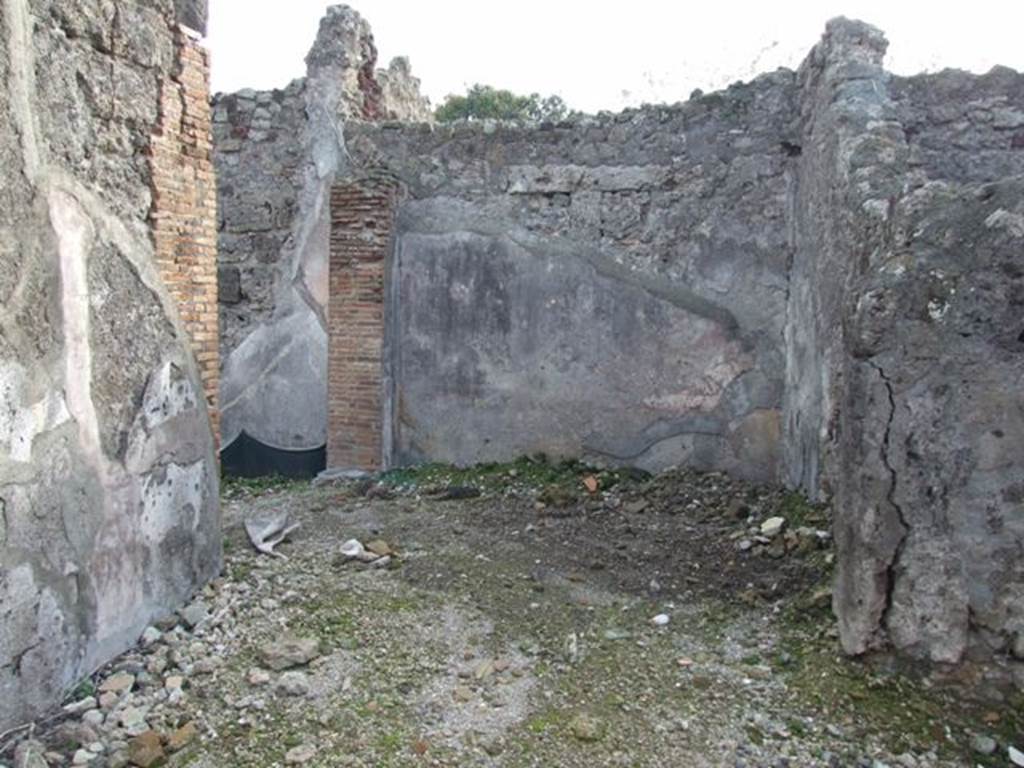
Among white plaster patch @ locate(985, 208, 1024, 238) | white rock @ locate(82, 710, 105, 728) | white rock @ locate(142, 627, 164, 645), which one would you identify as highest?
white plaster patch @ locate(985, 208, 1024, 238)

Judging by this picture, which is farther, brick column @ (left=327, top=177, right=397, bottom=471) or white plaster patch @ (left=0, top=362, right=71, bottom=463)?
brick column @ (left=327, top=177, right=397, bottom=471)

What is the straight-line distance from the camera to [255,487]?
22.3 ft

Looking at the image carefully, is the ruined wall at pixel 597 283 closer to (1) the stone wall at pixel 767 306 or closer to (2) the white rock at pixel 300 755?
(1) the stone wall at pixel 767 306

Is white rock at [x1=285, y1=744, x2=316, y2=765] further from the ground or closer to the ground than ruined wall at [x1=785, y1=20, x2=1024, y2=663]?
closer to the ground

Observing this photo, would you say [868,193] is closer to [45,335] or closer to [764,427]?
[764,427]

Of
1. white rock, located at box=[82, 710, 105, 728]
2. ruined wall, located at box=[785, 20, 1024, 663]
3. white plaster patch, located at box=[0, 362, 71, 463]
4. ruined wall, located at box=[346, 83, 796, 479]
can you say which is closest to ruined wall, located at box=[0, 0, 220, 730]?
white plaster patch, located at box=[0, 362, 71, 463]

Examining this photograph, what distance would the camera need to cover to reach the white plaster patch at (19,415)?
9.14 feet

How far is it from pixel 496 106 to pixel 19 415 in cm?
1894

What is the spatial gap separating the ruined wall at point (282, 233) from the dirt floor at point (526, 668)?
2510 millimetres

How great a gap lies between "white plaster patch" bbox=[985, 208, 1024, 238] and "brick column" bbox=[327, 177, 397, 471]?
469cm

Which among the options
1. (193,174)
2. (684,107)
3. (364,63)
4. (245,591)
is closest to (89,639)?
(245,591)

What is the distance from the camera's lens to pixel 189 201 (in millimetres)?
3895

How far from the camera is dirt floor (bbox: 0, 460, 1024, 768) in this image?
273 centimetres

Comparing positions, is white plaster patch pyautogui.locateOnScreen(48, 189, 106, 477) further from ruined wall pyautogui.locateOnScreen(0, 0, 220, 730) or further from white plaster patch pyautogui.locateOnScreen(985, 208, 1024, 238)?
white plaster patch pyautogui.locateOnScreen(985, 208, 1024, 238)
